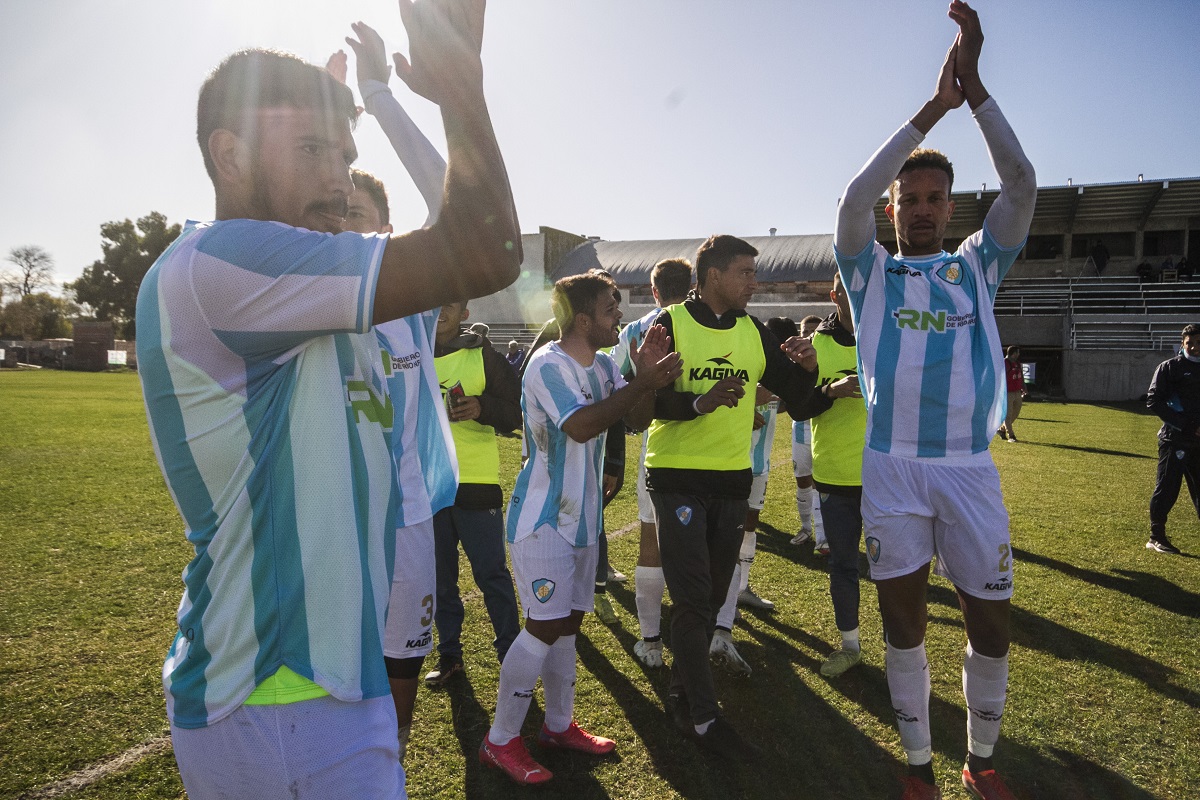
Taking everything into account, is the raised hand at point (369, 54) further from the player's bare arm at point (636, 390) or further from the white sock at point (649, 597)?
the white sock at point (649, 597)

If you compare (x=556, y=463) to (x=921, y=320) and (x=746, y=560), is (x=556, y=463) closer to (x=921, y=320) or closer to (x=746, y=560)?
(x=921, y=320)

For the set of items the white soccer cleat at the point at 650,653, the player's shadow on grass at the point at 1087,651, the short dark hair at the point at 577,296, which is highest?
the short dark hair at the point at 577,296

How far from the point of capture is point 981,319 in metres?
3.22

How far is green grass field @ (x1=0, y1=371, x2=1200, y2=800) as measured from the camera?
346cm

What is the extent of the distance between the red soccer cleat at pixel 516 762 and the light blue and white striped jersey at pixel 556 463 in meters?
1.01

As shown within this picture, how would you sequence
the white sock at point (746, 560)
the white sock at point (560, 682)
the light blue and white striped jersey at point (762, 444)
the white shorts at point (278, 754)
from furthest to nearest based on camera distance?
the light blue and white striped jersey at point (762, 444) → the white sock at point (746, 560) → the white sock at point (560, 682) → the white shorts at point (278, 754)

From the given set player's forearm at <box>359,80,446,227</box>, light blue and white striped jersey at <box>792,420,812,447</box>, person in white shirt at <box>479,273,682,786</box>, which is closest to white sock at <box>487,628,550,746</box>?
person in white shirt at <box>479,273,682,786</box>

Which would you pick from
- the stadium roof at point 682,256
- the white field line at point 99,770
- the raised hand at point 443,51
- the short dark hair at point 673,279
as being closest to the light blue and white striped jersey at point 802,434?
the short dark hair at point 673,279

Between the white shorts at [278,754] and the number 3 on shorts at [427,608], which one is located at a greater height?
the white shorts at [278,754]

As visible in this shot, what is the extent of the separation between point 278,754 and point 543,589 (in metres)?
2.21

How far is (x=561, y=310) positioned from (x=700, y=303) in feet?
2.86

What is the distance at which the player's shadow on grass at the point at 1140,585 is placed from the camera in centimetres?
618

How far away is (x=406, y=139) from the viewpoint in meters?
2.04

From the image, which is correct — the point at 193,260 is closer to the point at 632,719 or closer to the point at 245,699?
the point at 245,699
